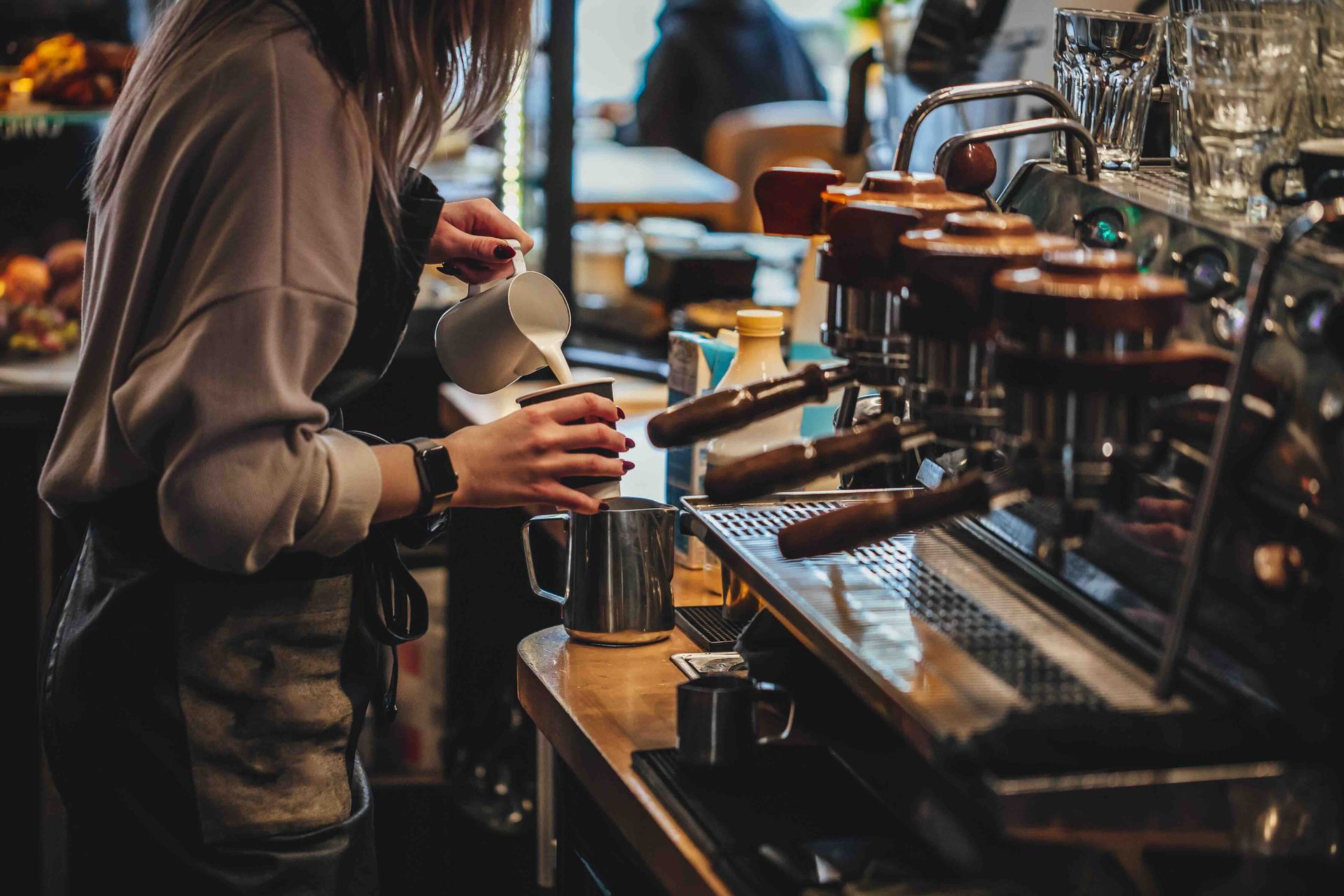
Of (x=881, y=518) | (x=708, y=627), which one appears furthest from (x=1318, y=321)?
(x=708, y=627)

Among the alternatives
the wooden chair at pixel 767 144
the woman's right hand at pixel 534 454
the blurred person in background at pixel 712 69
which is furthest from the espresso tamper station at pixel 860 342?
the blurred person in background at pixel 712 69

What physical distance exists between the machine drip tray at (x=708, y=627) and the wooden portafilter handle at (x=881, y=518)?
1.34ft

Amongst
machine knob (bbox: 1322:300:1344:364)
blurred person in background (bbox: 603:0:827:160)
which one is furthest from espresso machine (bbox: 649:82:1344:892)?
blurred person in background (bbox: 603:0:827:160)

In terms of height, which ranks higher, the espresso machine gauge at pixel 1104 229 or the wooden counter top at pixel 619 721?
the espresso machine gauge at pixel 1104 229

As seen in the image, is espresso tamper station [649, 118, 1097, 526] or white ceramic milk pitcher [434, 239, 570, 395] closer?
espresso tamper station [649, 118, 1097, 526]

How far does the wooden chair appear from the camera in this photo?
4742 mm

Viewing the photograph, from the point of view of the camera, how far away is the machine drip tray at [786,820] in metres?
0.97

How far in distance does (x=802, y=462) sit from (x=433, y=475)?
0.35 m

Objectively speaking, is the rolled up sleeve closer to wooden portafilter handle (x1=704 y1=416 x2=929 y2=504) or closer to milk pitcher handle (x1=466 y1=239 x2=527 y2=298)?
wooden portafilter handle (x1=704 y1=416 x2=929 y2=504)

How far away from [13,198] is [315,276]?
7.48 feet

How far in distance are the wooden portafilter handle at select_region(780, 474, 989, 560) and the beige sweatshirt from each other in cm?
36

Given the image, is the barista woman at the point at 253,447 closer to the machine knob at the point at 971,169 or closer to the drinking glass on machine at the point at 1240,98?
the machine knob at the point at 971,169

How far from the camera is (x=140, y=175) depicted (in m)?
1.15

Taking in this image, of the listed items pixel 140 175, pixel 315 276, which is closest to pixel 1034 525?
pixel 315 276
